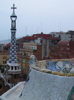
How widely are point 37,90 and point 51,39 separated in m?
46.3

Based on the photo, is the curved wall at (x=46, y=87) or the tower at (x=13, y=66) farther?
the tower at (x=13, y=66)

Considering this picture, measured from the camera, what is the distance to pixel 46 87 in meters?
10.8

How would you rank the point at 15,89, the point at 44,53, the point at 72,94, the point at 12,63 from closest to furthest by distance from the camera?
1. the point at 72,94
2. the point at 15,89
3. the point at 12,63
4. the point at 44,53

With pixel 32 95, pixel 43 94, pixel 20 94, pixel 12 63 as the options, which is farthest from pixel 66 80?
pixel 12 63

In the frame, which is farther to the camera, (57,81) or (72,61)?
(72,61)

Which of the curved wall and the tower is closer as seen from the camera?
the curved wall

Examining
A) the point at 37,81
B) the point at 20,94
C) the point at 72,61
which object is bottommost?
the point at 20,94

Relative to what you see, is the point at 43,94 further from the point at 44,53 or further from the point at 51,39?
the point at 51,39

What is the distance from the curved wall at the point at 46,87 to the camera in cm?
1030

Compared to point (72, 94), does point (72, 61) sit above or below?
above

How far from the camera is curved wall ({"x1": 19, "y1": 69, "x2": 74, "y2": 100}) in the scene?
33.8ft

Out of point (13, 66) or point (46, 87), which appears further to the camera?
point (13, 66)

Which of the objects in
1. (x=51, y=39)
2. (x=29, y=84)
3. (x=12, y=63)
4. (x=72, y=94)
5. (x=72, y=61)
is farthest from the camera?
(x=51, y=39)

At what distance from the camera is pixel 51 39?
187ft
